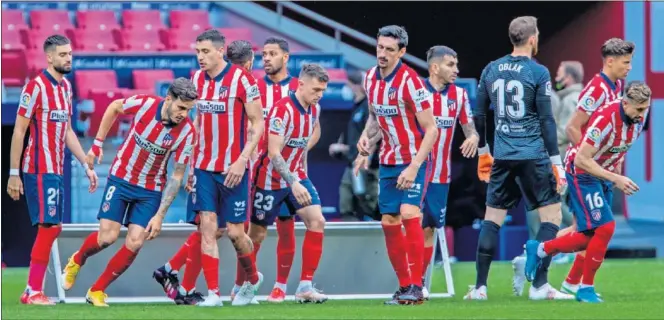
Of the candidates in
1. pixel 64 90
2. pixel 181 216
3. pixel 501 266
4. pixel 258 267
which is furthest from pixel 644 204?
pixel 64 90

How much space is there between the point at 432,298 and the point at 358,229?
0.76 m

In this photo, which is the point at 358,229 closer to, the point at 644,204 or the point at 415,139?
the point at 415,139

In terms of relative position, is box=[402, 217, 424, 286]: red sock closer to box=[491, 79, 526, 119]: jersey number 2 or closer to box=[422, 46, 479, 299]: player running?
box=[491, 79, 526, 119]: jersey number 2

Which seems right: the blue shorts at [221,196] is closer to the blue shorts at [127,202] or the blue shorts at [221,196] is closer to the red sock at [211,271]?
the red sock at [211,271]

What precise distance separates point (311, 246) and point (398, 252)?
66cm

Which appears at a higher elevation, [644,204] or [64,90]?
[64,90]

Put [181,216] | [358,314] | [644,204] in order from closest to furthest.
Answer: [358,314] < [181,216] < [644,204]

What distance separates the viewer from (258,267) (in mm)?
10688

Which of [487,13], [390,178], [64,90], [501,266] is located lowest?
[501,266]

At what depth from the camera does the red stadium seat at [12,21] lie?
15.9m

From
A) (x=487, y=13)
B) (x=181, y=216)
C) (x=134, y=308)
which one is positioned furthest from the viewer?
(x=487, y=13)

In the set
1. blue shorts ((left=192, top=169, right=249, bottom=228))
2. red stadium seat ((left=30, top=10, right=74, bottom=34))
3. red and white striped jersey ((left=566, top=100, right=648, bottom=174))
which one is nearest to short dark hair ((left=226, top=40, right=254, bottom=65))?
blue shorts ((left=192, top=169, right=249, bottom=228))

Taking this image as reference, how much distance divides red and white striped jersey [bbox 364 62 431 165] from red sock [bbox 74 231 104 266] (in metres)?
1.94

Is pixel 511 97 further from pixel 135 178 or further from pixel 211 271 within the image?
pixel 135 178
